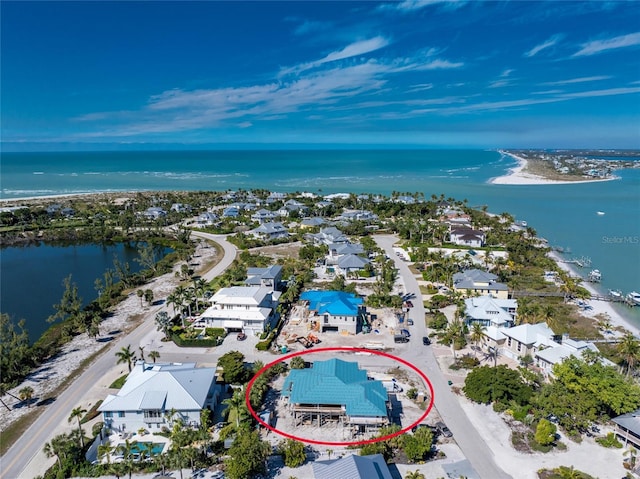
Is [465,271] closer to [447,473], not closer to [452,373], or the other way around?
[452,373]

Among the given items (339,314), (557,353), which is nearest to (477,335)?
(557,353)

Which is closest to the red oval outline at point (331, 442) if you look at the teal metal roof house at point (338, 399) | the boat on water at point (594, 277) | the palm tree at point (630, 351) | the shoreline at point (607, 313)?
the teal metal roof house at point (338, 399)

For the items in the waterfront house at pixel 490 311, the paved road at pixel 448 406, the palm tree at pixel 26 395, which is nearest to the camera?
the paved road at pixel 448 406

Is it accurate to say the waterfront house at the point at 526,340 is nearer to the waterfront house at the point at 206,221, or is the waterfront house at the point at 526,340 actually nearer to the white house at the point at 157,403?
the white house at the point at 157,403

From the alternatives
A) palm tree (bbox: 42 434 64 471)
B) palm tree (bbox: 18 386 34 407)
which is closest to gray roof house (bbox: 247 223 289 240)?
palm tree (bbox: 18 386 34 407)

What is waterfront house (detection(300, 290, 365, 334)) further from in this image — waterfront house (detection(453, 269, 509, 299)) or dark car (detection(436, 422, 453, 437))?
dark car (detection(436, 422, 453, 437))
